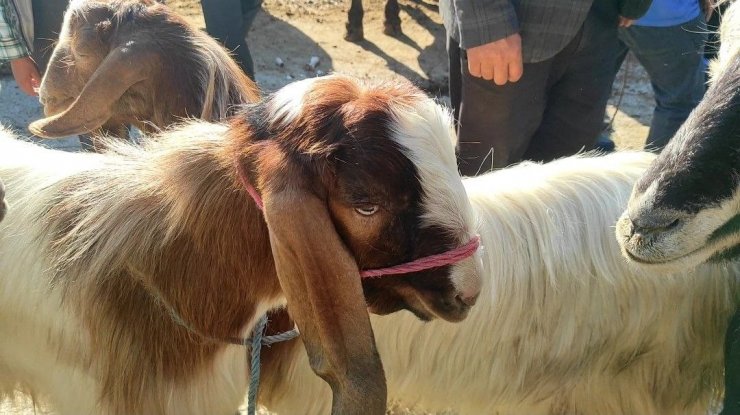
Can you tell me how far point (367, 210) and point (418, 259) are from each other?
20cm

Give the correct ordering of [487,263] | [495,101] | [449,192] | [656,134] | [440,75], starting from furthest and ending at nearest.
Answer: [440,75], [656,134], [495,101], [487,263], [449,192]

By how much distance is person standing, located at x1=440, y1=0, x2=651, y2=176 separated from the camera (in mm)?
2986

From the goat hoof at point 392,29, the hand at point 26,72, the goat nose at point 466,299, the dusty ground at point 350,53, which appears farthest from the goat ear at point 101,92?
the goat hoof at point 392,29

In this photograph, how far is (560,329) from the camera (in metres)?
2.63

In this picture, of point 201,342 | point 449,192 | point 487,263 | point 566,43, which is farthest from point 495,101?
point 201,342

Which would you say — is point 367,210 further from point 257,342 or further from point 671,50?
point 671,50

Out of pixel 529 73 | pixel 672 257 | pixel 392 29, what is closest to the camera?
pixel 672 257

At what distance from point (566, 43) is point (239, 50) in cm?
235

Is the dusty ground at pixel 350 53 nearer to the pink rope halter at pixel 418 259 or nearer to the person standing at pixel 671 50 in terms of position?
the person standing at pixel 671 50

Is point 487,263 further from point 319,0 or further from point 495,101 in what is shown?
point 319,0

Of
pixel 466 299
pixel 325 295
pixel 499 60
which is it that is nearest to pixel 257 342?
pixel 325 295

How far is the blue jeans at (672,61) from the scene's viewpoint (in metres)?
4.16

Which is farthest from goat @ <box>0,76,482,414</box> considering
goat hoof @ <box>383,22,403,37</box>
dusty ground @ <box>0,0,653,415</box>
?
goat hoof @ <box>383,22,403,37</box>

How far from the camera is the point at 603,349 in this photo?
264cm
